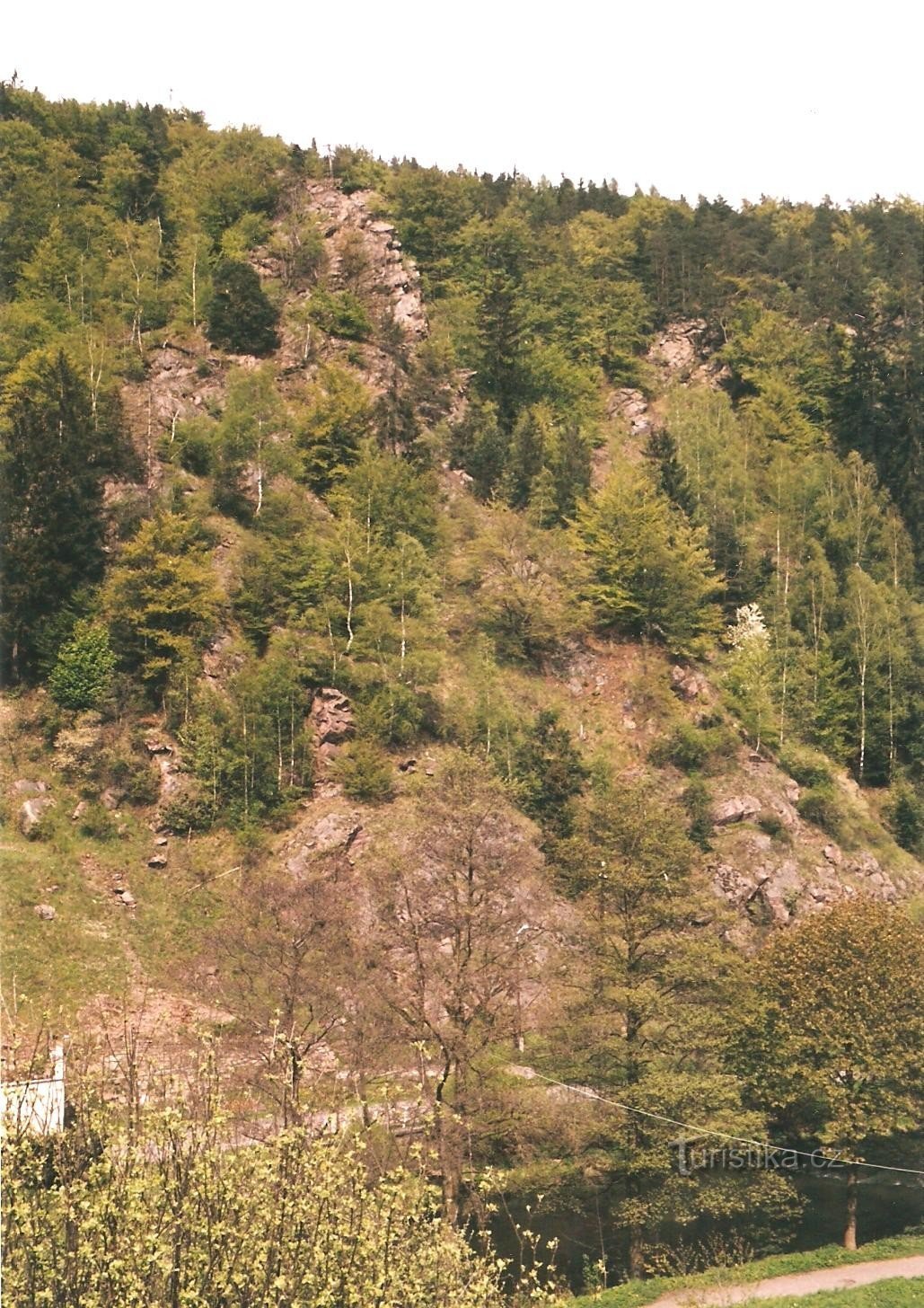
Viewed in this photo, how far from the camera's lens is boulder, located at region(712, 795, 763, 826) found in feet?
164

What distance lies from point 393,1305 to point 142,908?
108 feet

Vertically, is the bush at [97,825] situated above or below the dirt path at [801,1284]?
above

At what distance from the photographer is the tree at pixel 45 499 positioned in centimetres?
4897

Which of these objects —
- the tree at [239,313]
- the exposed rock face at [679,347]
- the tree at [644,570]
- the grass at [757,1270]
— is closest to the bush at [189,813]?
the tree at [644,570]

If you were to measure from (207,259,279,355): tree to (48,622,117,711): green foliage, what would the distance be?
2368 centimetres

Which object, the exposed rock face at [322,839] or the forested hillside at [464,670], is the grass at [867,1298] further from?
the exposed rock face at [322,839]

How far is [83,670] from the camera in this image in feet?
159

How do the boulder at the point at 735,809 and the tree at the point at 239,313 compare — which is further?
the tree at the point at 239,313

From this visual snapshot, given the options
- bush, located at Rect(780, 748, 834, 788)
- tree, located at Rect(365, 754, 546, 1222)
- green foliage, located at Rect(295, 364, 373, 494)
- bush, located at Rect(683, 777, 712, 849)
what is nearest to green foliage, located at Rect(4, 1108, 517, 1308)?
tree, located at Rect(365, 754, 546, 1222)

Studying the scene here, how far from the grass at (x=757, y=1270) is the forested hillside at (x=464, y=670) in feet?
3.41

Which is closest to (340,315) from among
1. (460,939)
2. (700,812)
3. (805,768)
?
(805,768)

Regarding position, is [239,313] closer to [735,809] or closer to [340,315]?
[340,315]

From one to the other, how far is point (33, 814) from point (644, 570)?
28887 millimetres

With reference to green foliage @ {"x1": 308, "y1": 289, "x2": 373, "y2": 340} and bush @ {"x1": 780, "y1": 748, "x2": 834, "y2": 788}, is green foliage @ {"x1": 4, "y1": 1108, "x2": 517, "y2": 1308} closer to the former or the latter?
bush @ {"x1": 780, "y1": 748, "x2": 834, "y2": 788}
